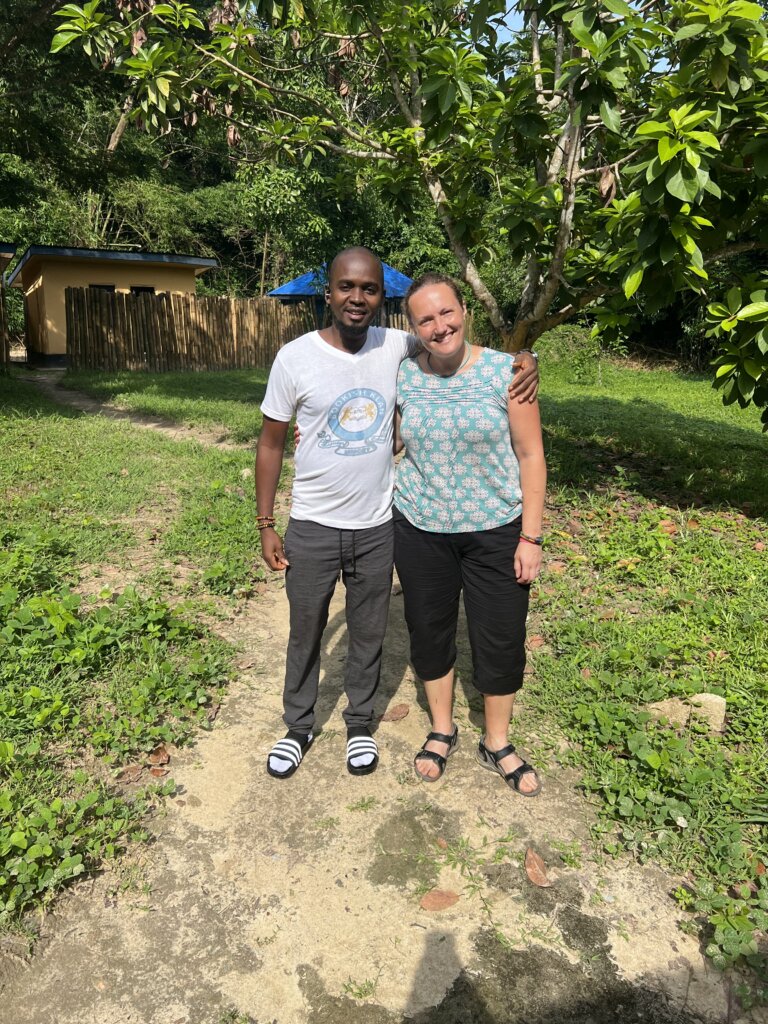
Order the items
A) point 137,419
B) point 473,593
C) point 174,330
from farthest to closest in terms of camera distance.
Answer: point 174,330
point 137,419
point 473,593

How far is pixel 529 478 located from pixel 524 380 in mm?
343

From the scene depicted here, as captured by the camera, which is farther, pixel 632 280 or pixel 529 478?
pixel 632 280

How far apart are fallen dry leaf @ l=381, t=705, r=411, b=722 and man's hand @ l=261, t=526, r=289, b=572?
0.96 meters

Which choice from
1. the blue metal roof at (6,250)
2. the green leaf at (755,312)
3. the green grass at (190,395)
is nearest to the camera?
the green leaf at (755,312)

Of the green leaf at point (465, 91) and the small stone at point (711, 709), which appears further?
the green leaf at point (465, 91)

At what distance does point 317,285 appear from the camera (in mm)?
18797

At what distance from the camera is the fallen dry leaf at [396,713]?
3.19m

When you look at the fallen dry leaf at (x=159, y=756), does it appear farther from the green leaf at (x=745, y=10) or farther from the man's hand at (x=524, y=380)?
the green leaf at (x=745, y=10)

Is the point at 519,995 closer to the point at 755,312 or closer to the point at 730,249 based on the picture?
the point at 755,312

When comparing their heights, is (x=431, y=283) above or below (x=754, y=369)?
above

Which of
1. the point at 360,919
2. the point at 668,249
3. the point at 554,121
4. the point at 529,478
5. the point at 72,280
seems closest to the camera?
the point at 360,919

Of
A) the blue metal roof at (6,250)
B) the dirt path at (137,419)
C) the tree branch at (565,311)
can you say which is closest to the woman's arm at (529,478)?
the tree branch at (565,311)

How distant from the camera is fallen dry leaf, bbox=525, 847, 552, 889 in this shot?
229cm

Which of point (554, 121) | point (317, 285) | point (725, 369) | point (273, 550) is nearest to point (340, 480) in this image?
point (273, 550)
